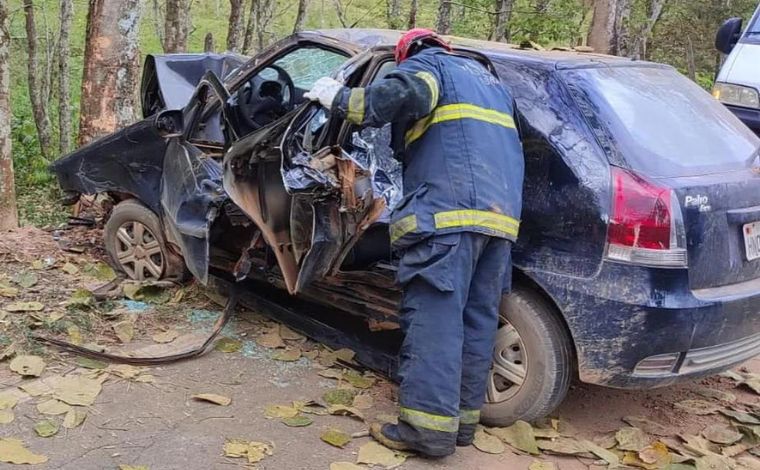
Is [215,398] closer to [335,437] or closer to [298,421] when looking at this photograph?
[298,421]

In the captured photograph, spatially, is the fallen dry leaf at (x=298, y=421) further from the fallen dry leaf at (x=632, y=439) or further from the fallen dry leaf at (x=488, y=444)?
the fallen dry leaf at (x=632, y=439)

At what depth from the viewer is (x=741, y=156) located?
3590 mm

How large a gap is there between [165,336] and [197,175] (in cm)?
89

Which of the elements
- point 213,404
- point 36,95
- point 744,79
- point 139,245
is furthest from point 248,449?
point 36,95

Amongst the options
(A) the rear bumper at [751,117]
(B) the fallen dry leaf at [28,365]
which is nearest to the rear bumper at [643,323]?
(B) the fallen dry leaf at [28,365]

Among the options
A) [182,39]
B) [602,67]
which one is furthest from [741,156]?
[182,39]

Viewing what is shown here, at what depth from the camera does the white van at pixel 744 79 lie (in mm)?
6465

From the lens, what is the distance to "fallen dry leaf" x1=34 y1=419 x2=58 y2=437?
10.1 feet

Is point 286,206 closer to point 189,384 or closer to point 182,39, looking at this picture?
point 189,384

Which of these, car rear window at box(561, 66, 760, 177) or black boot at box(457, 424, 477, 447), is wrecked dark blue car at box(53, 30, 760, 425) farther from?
black boot at box(457, 424, 477, 447)

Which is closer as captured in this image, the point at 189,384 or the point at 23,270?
the point at 189,384

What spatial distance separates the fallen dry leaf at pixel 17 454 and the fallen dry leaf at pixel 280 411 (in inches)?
36.8

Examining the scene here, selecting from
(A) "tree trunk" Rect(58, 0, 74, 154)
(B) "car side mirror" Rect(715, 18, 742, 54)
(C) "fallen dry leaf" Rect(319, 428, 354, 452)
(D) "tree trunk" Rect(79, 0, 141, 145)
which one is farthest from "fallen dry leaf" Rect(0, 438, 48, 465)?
(A) "tree trunk" Rect(58, 0, 74, 154)

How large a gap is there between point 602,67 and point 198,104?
2186mm
